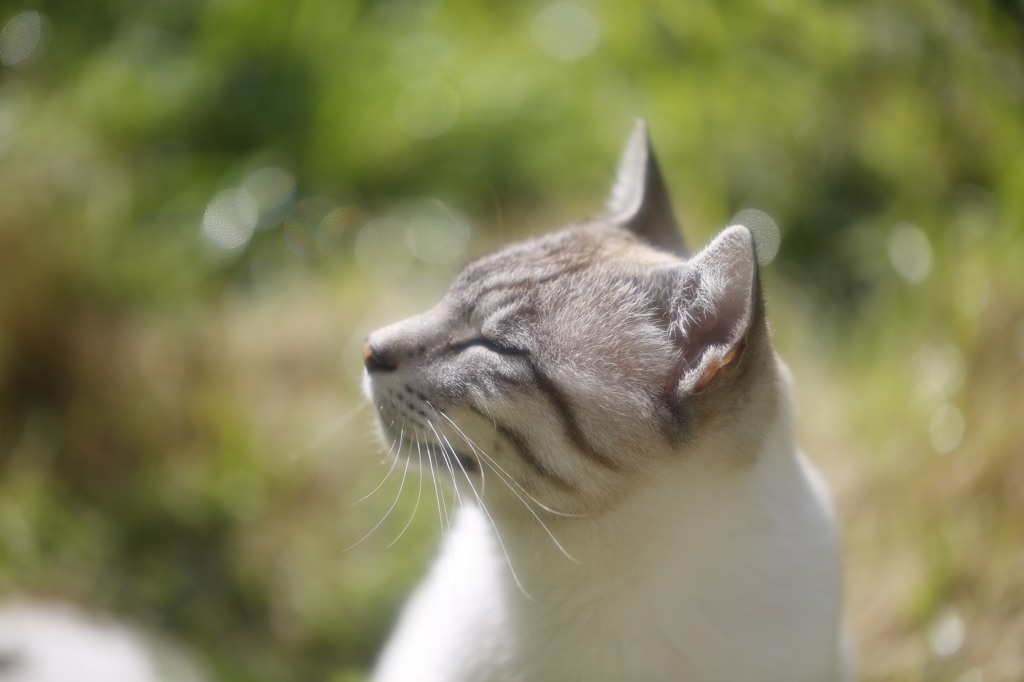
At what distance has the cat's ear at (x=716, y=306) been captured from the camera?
1.22m

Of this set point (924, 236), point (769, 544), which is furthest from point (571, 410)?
point (924, 236)

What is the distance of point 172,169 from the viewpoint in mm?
3801

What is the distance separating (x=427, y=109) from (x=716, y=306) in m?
3.25

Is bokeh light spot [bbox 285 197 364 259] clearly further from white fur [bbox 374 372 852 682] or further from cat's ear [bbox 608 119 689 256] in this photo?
white fur [bbox 374 372 852 682]

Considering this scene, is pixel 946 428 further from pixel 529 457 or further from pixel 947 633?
pixel 529 457

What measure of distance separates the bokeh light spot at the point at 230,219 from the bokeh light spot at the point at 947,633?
318cm

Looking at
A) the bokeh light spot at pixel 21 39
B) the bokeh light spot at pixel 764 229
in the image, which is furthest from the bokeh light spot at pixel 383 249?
the bokeh light spot at pixel 21 39

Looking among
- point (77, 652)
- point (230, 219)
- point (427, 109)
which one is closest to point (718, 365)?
point (77, 652)

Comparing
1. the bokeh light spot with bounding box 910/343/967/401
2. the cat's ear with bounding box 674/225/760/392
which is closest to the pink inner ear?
the cat's ear with bounding box 674/225/760/392

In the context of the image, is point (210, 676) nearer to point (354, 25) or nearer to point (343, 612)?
point (343, 612)

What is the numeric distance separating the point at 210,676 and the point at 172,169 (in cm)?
257

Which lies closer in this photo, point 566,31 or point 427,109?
point 427,109

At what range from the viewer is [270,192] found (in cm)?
379

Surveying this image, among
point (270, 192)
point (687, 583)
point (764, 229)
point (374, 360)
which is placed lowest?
point (687, 583)
